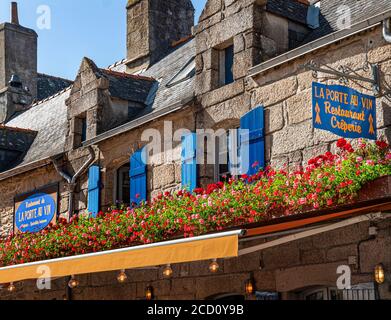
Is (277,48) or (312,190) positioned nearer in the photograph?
(312,190)

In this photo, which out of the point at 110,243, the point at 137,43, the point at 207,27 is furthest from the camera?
the point at 137,43

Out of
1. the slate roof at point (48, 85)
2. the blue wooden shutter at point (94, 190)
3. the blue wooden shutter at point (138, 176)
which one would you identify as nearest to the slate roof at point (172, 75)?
the blue wooden shutter at point (138, 176)

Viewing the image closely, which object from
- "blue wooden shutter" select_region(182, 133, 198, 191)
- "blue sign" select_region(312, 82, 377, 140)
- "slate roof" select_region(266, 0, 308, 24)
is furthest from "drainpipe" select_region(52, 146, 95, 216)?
"blue sign" select_region(312, 82, 377, 140)

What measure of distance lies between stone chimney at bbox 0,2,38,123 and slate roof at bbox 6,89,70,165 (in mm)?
726

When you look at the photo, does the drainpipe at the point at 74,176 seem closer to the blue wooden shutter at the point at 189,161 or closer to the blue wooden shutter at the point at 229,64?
the blue wooden shutter at the point at 189,161

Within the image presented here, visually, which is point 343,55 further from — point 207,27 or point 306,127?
point 207,27

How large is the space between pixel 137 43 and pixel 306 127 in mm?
Answer: 7953

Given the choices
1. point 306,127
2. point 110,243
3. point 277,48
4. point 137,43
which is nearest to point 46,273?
point 110,243

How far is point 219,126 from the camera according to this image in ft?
41.2

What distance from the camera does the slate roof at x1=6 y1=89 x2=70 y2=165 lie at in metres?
17.5

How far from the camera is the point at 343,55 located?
34.8ft

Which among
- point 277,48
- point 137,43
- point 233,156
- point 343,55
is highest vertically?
point 137,43

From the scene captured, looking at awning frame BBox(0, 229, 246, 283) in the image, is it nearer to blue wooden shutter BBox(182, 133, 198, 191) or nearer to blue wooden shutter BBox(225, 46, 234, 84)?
blue wooden shutter BBox(182, 133, 198, 191)

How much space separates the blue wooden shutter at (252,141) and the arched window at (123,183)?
3.45 metres
